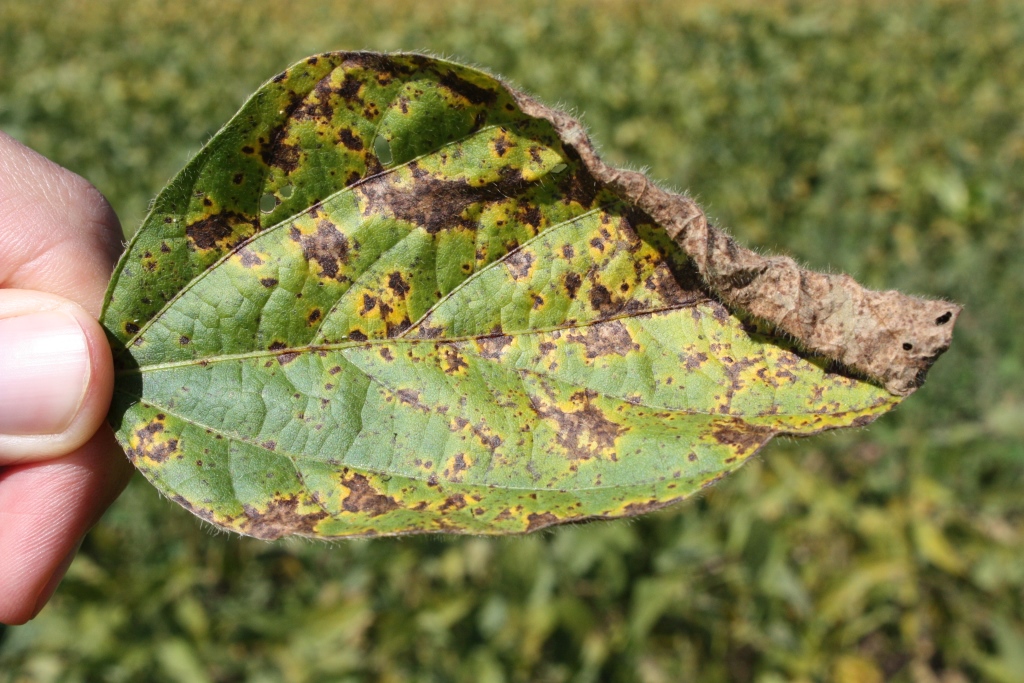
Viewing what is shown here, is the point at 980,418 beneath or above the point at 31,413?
above

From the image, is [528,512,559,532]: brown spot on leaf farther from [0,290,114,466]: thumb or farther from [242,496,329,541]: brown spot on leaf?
[0,290,114,466]: thumb

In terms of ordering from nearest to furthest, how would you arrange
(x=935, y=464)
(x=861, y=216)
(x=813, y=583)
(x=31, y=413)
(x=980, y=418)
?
(x=31, y=413)
(x=813, y=583)
(x=935, y=464)
(x=980, y=418)
(x=861, y=216)

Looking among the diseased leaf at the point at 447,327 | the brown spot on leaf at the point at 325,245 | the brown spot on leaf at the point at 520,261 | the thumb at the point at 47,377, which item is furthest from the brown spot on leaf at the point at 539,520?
the thumb at the point at 47,377

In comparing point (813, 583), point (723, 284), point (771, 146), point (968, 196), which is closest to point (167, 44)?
point (771, 146)

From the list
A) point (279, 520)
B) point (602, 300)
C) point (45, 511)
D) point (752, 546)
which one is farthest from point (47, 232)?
point (752, 546)

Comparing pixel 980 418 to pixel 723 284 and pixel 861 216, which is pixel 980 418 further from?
pixel 723 284

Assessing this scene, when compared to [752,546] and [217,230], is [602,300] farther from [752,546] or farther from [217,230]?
[752,546]
